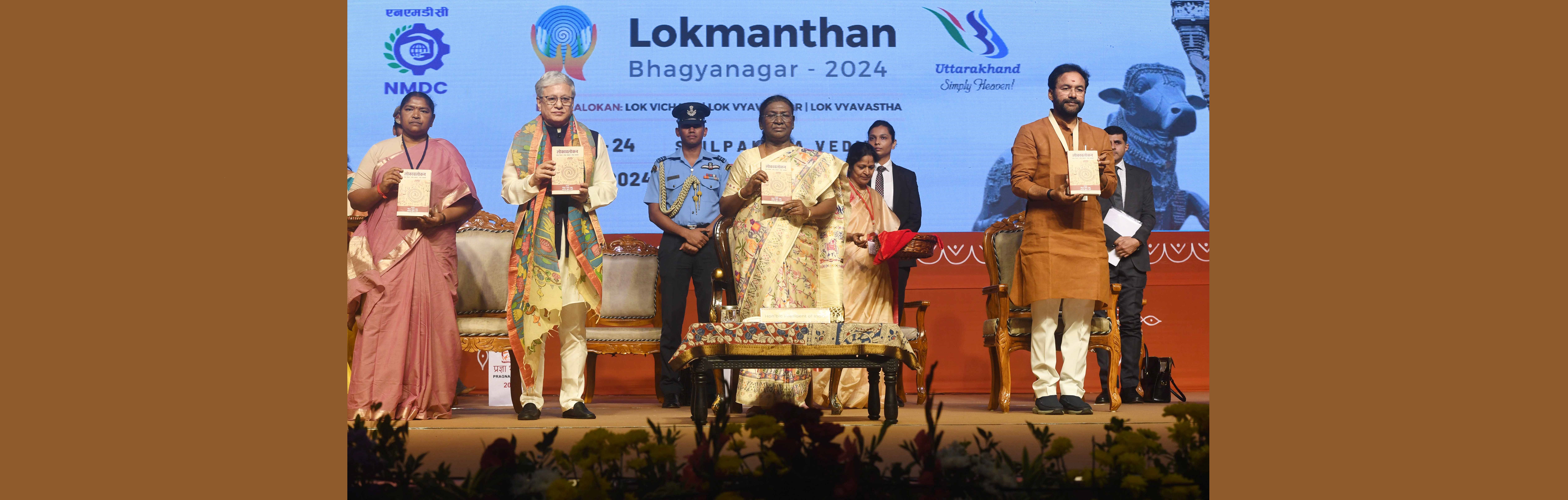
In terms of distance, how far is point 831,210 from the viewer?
5844 mm

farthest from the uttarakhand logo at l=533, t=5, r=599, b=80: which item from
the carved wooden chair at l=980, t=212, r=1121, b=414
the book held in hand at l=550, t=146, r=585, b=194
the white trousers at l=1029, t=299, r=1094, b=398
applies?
the white trousers at l=1029, t=299, r=1094, b=398

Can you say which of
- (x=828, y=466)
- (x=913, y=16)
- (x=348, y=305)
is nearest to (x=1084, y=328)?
(x=913, y=16)

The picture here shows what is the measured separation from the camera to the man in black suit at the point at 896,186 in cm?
708

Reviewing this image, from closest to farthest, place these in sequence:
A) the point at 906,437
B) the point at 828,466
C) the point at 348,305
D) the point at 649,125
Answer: the point at 828,466, the point at 906,437, the point at 348,305, the point at 649,125

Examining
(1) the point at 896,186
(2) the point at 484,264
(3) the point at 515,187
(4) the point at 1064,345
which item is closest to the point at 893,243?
(4) the point at 1064,345

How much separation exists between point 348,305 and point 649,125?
2.39 meters

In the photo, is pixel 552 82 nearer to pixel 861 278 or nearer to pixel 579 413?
pixel 579 413

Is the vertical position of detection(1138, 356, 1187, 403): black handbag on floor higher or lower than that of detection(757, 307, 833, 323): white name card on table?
lower

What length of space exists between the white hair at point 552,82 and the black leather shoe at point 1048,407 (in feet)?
8.44

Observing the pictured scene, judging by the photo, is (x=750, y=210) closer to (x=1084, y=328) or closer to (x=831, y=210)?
(x=831, y=210)

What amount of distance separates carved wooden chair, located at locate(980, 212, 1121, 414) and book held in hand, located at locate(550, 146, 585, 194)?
207 centimetres

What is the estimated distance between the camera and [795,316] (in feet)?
17.0

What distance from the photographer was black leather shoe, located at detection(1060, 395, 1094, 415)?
557cm

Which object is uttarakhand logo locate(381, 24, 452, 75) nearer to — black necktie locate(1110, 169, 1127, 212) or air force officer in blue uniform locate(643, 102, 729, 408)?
air force officer in blue uniform locate(643, 102, 729, 408)
